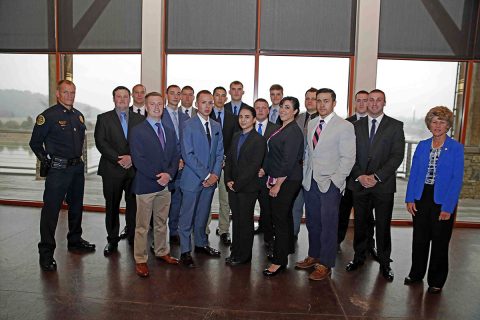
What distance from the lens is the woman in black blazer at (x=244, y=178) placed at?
352 cm

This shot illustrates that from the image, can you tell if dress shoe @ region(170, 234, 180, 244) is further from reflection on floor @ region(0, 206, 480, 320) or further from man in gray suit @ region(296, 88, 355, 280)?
man in gray suit @ region(296, 88, 355, 280)

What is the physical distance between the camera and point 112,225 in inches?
162

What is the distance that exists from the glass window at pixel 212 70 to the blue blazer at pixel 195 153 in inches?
71.3

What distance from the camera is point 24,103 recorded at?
671 cm

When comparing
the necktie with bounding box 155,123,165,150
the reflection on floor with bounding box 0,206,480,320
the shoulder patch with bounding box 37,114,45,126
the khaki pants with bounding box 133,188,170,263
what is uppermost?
the shoulder patch with bounding box 37,114,45,126

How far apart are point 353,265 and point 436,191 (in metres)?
1.17

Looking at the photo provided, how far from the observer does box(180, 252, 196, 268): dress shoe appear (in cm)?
369

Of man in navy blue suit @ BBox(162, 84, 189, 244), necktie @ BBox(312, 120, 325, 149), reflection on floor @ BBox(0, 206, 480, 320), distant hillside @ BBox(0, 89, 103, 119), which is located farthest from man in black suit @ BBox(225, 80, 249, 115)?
distant hillside @ BBox(0, 89, 103, 119)

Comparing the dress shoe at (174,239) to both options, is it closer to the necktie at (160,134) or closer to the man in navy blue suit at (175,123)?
the man in navy blue suit at (175,123)

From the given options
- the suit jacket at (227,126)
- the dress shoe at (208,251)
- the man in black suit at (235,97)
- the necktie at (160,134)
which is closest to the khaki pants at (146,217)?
the necktie at (160,134)

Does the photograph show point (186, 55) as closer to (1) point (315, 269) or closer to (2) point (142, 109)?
(2) point (142, 109)

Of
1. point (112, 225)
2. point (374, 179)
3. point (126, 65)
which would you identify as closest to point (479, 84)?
point (374, 179)

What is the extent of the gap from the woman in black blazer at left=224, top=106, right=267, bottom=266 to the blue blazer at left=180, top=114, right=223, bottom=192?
0.22 m

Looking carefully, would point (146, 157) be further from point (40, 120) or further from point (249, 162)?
point (40, 120)
